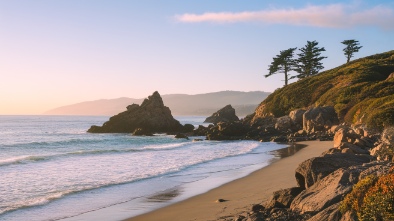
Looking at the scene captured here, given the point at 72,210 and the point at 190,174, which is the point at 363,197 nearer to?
the point at 72,210

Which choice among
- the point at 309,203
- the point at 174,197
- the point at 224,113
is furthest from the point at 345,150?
the point at 224,113

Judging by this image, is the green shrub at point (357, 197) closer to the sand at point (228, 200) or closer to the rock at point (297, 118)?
the sand at point (228, 200)

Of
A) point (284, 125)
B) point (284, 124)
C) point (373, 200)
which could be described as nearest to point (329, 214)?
point (373, 200)

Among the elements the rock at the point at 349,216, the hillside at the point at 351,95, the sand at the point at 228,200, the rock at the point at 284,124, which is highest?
the hillside at the point at 351,95

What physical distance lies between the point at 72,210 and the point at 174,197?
443 cm

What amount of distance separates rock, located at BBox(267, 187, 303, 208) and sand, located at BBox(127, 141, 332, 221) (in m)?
1.39

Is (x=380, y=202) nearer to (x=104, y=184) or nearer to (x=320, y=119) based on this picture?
(x=104, y=184)

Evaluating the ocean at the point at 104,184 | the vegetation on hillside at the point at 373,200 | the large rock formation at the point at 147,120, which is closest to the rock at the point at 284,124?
the ocean at the point at 104,184

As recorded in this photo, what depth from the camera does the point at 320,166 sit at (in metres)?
13.6

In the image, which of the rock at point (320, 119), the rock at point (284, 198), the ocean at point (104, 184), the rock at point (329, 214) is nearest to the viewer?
the rock at point (329, 214)

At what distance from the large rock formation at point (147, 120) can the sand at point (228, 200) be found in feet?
207

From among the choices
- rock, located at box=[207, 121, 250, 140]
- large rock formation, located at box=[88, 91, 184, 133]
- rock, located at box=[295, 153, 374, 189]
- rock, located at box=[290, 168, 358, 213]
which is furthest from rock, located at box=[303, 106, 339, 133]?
rock, located at box=[290, 168, 358, 213]

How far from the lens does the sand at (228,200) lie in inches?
572

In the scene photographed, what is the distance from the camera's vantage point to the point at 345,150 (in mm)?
20875
